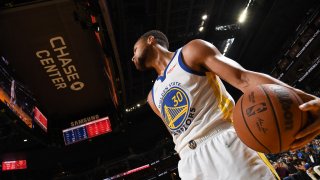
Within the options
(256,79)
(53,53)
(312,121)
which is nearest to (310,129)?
(312,121)

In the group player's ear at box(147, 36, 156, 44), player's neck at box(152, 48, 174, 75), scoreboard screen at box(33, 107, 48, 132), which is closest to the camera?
player's neck at box(152, 48, 174, 75)

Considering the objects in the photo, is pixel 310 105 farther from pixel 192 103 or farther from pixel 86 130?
pixel 86 130

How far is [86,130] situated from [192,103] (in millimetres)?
6673

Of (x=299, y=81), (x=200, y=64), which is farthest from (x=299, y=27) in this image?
(x=200, y=64)

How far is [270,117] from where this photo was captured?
45.6 inches

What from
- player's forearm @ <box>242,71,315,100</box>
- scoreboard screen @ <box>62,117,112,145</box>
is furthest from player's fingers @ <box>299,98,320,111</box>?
scoreboard screen @ <box>62,117,112,145</box>

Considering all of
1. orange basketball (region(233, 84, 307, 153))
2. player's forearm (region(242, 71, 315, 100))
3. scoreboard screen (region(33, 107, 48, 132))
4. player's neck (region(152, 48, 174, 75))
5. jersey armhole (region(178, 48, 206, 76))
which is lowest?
orange basketball (region(233, 84, 307, 153))

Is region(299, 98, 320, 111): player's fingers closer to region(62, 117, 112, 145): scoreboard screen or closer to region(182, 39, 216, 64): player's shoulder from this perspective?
region(182, 39, 216, 64): player's shoulder

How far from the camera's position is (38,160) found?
13094 mm

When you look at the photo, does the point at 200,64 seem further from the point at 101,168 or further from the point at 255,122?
the point at 101,168

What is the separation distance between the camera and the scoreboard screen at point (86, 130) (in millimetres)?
7629

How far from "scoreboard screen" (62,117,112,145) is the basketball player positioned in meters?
6.19

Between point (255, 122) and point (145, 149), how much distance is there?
1689cm

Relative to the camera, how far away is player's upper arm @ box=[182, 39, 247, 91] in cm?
139
